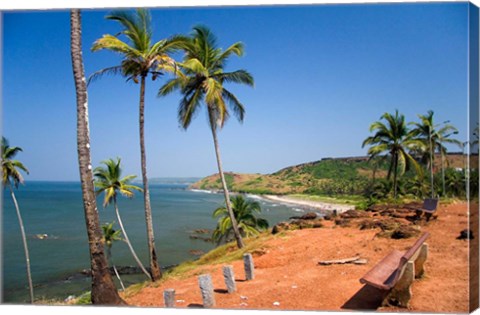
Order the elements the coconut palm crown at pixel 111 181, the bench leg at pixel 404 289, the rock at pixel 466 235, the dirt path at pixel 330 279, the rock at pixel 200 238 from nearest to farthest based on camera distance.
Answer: the bench leg at pixel 404 289 → the dirt path at pixel 330 279 → the rock at pixel 466 235 → the coconut palm crown at pixel 111 181 → the rock at pixel 200 238

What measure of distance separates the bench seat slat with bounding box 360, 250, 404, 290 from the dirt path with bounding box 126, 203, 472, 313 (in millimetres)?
359

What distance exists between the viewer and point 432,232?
25.7ft

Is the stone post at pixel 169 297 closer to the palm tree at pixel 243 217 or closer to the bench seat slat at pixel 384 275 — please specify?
the bench seat slat at pixel 384 275

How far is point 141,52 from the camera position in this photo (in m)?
7.81

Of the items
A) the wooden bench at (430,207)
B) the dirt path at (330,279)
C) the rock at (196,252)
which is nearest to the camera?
the dirt path at (330,279)

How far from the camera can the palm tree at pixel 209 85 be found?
963cm

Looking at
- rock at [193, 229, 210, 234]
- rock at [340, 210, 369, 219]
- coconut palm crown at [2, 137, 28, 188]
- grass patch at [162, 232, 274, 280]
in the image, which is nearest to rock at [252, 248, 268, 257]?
grass patch at [162, 232, 274, 280]

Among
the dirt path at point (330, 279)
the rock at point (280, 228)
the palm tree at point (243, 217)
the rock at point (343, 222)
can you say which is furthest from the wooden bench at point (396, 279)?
the palm tree at point (243, 217)

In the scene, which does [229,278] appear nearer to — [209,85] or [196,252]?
[209,85]

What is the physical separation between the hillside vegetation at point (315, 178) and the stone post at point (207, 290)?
336 cm

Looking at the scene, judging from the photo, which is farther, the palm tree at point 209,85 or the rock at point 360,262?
the palm tree at point 209,85

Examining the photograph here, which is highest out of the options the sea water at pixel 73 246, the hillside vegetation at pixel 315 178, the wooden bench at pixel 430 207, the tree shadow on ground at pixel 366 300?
the hillside vegetation at pixel 315 178

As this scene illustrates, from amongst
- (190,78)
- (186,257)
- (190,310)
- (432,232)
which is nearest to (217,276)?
(190,310)

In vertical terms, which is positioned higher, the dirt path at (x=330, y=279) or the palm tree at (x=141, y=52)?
the palm tree at (x=141, y=52)
